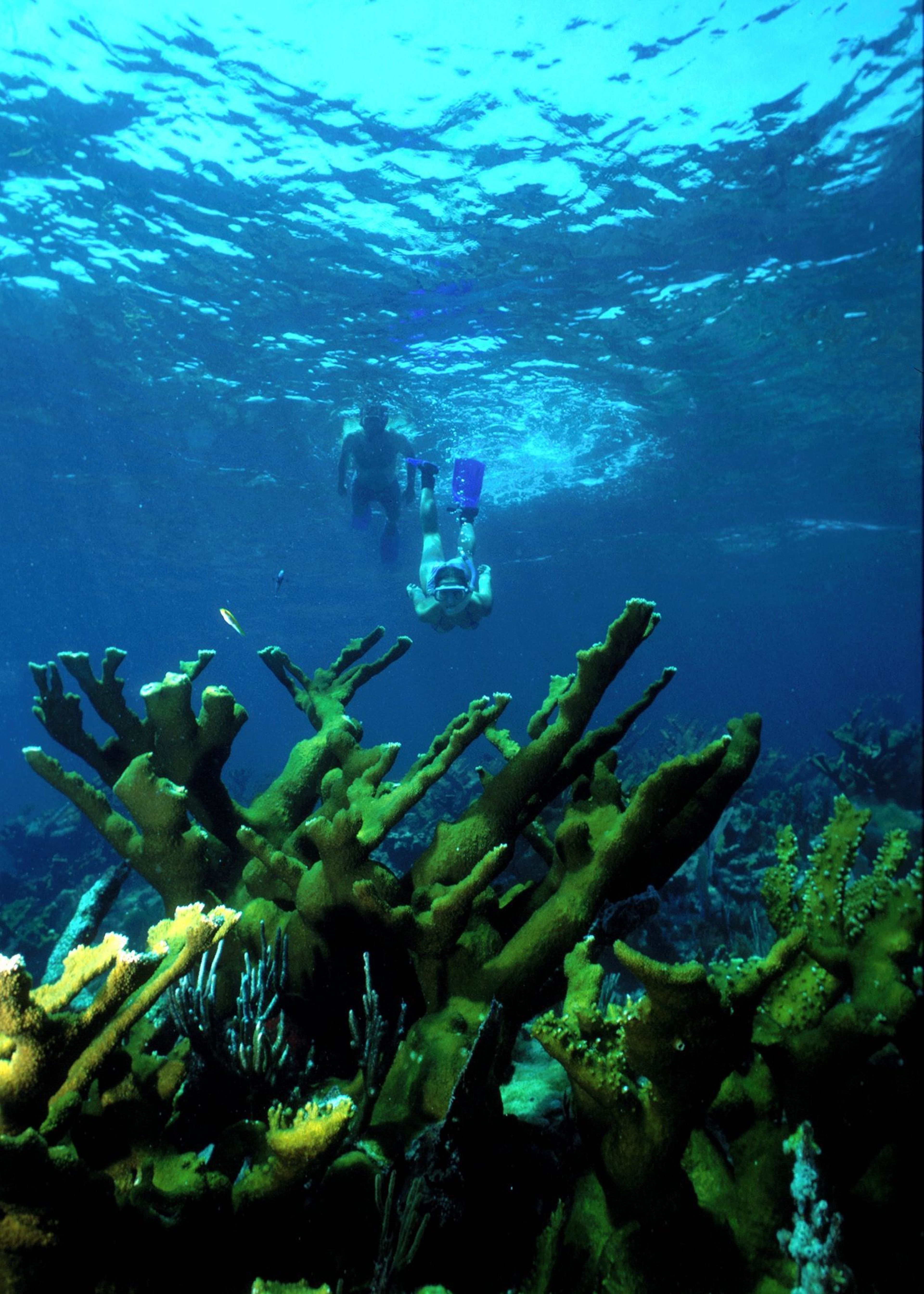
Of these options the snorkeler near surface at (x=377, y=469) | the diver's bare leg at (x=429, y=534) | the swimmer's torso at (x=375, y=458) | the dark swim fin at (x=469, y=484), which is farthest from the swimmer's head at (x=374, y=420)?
the diver's bare leg at (x=429, y=534)

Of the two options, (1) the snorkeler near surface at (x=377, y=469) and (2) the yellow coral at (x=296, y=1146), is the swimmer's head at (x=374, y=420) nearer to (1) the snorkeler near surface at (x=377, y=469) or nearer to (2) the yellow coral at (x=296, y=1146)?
(1) the snorkeler near surface at (x=377, y=469)

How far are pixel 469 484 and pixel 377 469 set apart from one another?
3400 mm

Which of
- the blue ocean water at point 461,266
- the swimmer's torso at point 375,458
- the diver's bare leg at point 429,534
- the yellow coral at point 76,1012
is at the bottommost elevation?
the yellow coral at point 76,1012

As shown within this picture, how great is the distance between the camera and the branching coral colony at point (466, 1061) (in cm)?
166

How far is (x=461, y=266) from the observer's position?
42.6 ft

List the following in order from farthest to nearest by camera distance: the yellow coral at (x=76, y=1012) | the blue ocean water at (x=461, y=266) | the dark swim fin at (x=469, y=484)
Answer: the dark swim fin at (x=469, y=484)
the blue ocean water at (x=461, y=266)
the yellow coral at (x=76, y=1012)

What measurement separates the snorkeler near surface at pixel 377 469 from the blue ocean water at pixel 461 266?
1.17m

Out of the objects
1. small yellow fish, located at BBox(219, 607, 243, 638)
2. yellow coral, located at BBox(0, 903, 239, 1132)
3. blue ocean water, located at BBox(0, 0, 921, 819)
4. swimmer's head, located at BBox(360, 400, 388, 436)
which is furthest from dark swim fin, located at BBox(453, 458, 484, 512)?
yellow coral, located at BBox(0, 903, 239, 1132)

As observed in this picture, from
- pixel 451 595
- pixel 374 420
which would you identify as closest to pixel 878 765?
pixel 451 595

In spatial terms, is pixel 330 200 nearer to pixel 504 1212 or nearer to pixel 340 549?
pixel 504 1212

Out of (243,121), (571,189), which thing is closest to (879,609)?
(571,189)

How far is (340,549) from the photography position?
1273 inches

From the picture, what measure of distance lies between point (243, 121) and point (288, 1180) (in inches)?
536

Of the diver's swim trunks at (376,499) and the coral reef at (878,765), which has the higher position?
the diver's swim trunks at (376,499)
